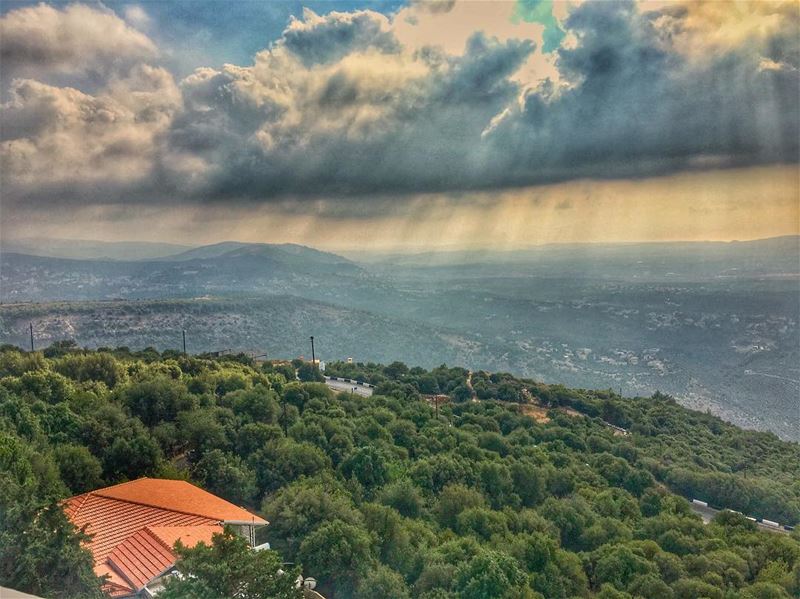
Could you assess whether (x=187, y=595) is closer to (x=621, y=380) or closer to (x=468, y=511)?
(x=468, y=511)

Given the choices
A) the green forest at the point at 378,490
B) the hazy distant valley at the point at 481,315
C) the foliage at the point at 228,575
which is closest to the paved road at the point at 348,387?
the green forest at the point at 378,490

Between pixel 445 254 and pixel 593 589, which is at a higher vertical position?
pixel 445 254

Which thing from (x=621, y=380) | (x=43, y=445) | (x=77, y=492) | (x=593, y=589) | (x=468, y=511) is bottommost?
(x=621, y=380)

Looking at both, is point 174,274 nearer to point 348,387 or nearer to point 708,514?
point 348,387

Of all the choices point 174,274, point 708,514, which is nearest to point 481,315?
point 174,274

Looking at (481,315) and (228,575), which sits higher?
(228,575)

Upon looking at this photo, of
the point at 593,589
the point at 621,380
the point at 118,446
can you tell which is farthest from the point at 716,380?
the point at 118,446

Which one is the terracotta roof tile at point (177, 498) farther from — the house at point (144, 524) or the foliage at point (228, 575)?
the foliage at point (228, 575)
